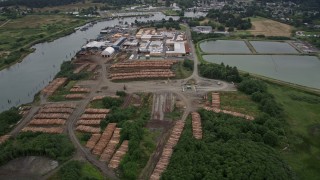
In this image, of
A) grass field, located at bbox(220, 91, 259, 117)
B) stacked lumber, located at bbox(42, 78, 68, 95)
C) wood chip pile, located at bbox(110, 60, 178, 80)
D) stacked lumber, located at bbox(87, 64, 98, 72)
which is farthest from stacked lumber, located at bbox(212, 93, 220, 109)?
stacked lumber, located at bbox(42, 78, 68, 95)

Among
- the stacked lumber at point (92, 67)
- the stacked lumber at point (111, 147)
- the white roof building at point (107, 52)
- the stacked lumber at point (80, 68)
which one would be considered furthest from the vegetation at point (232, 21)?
the stacked lumber at point (111, 147)

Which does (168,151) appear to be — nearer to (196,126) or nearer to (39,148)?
(196,126)

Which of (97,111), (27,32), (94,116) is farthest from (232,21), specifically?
(94,116)

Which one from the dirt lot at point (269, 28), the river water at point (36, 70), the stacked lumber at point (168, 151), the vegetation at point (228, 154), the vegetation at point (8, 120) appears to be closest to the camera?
the vegetation at point (228, 154)

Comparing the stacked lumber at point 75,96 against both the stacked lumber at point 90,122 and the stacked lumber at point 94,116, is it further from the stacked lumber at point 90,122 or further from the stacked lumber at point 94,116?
the stacked lumber at point 90,122

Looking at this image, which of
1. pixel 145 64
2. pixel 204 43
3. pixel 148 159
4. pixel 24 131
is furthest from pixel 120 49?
pixel 148 159

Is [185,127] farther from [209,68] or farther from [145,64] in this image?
[145,64]
